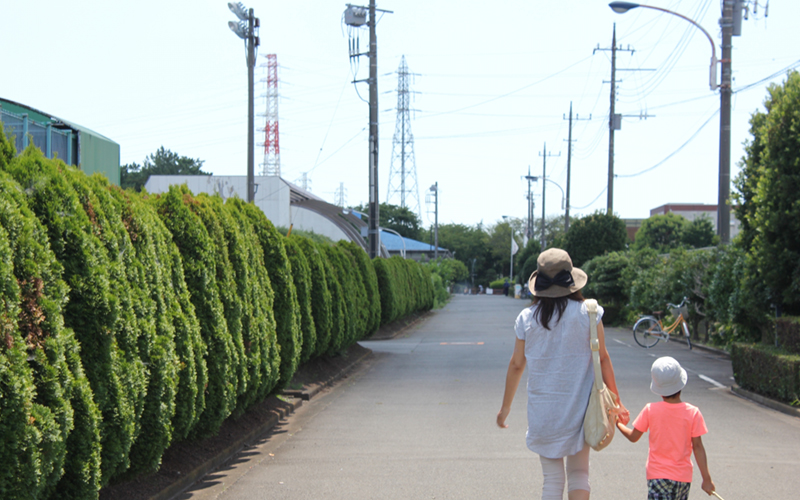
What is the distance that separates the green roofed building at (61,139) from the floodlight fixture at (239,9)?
5.33 m

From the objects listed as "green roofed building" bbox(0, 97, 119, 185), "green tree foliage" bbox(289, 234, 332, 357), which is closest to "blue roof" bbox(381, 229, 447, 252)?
"green roofed building" bbox(0, 97, 119, 185)

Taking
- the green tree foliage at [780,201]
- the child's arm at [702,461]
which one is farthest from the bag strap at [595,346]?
the green tree foliage at [780,201]

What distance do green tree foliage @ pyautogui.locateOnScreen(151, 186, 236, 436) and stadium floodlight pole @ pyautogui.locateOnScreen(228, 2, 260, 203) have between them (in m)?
14.6

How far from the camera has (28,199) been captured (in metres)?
4.31

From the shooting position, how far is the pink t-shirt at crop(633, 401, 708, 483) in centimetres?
406

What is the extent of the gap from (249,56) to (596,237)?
19940 millimetres

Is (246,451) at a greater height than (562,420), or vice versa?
(562,420)

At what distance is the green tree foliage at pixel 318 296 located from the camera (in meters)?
12.0

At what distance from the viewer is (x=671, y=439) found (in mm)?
4102

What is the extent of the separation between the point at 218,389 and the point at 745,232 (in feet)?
32.6

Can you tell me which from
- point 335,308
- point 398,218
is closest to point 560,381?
point 335,308

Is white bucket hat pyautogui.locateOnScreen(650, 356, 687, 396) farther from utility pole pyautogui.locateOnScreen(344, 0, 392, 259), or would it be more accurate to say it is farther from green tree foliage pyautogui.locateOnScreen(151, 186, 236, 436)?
utility pole pyautogui.locateOnScreen(344, 0, 392, 259)

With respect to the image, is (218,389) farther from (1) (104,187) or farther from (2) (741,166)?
(2) (741,166)

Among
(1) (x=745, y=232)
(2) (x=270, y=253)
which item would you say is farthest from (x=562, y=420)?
(1) (x=745, y=232)
